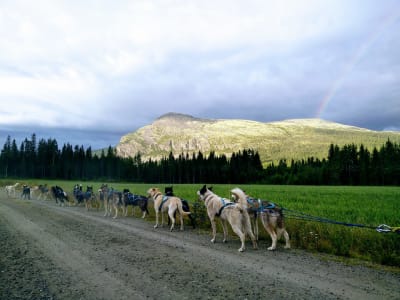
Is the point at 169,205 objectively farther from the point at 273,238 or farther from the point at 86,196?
the point at 86,196

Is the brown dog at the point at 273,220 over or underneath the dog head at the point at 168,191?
underneath

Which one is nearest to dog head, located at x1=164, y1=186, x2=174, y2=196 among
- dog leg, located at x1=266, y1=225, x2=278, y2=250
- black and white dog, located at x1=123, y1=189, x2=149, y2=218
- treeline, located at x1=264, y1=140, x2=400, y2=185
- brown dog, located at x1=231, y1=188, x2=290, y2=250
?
black and white dog, located at x1=123, y1=189, x2=149, y2=218

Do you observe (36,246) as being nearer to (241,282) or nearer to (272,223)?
(241,282)

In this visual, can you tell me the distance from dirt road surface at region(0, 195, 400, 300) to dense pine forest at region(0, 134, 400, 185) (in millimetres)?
86426

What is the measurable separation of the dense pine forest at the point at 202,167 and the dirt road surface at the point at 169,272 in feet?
284

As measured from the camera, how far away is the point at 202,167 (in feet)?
369

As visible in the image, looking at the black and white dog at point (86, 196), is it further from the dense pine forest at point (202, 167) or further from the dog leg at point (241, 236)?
the dense pine forest at point (202, 167)

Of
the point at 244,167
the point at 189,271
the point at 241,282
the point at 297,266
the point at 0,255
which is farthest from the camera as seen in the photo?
the point at 244,167

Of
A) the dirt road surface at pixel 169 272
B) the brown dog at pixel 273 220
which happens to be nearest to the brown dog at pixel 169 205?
the dirt road surface at pixel 169 272

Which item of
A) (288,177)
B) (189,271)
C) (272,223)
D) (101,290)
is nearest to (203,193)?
(272,223)

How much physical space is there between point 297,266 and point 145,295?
4.30 metres

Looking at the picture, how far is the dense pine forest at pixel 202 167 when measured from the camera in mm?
87625

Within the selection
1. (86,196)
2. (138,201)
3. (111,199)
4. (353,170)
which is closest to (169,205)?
(138,201)

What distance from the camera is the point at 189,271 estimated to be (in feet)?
23.3
